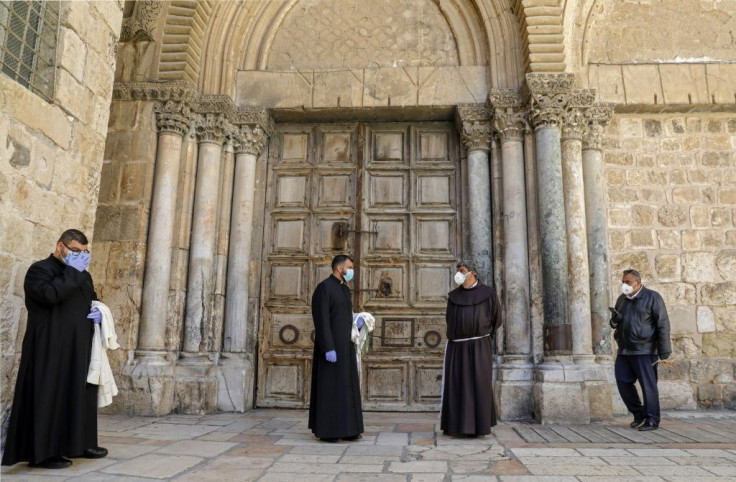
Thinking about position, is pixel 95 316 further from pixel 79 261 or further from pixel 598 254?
pixel 598 254

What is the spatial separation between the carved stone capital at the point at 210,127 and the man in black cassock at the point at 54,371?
3427 millimetres

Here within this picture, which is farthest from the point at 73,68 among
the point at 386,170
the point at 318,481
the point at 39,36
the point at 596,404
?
the point at 596,404

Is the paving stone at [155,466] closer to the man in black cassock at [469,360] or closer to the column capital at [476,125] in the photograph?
the man in black cassock at [469,360]

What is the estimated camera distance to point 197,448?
166 inches

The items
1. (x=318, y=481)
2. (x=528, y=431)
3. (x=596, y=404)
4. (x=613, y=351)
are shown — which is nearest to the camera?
(x=318, y=481)

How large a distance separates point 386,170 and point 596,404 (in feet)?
11.9

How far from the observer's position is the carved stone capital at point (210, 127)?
6938 millimetres

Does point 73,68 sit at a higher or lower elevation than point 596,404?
higher

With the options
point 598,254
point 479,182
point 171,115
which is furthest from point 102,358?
point 598,254

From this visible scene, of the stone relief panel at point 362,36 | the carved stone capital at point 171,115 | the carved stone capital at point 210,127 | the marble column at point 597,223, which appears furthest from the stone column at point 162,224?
the marble column at point 597,223

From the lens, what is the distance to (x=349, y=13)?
7621 millimetres

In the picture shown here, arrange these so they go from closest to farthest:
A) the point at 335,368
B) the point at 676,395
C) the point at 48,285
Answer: the point at 48,285
the point at 335,368
the point at 676,395

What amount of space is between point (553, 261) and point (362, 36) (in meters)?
3.79

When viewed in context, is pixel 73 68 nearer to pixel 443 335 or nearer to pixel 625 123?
pixel 443 335
